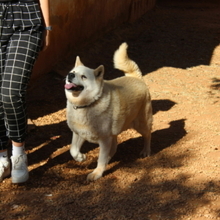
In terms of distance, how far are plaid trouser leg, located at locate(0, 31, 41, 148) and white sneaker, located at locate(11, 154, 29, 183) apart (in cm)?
43

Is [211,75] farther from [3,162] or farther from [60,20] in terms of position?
[3,162]

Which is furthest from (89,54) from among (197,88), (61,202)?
(61,202)

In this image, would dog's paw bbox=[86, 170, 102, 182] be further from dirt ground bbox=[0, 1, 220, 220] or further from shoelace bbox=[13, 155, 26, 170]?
shoelace bbox=[13, 155, 26, 170]

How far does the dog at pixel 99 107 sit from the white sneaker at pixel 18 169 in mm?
598

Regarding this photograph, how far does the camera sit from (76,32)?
326 inches

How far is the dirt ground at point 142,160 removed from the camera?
3949mm

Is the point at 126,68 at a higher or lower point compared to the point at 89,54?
higher

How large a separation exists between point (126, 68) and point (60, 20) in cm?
264

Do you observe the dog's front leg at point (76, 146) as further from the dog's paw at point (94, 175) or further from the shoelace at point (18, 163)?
the shoelace at point (18, 163)

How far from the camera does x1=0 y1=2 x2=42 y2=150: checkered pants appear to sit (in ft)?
12.8

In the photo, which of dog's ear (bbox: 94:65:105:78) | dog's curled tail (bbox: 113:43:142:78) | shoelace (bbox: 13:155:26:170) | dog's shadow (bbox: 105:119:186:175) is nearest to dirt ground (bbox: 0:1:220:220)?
dog's shadow (bbox: 105:119:186:175)

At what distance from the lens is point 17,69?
3.90 meters

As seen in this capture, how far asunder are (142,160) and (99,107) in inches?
39.7

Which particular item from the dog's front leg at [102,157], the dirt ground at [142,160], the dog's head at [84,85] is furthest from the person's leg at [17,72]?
the dog's front leg at [102,157]
